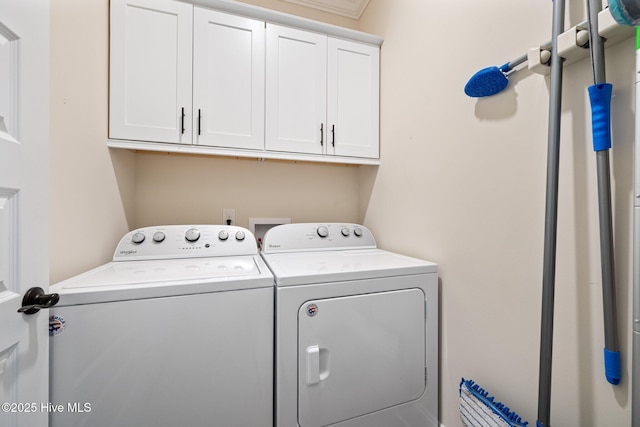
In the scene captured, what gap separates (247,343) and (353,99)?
5.02 feet

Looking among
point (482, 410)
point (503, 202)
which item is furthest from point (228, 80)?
point (482, 410)

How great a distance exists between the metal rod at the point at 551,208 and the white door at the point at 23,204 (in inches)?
54.7

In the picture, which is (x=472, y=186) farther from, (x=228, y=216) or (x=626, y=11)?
(x=228, y=216)

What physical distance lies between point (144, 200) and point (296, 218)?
98cm

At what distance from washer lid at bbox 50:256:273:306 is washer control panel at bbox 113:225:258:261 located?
0.34 ft

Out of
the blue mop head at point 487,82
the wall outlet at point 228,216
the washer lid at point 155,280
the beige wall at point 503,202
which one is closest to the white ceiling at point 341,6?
the beige wall at point 503,202

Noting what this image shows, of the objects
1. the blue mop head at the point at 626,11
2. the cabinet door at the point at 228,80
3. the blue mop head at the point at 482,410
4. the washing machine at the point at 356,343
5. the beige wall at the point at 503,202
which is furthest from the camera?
the cabinet door at the point at 228,80

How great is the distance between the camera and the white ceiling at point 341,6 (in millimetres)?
1858

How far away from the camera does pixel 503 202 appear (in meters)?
0.92

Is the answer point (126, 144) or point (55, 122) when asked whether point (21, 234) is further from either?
point (126, 144)

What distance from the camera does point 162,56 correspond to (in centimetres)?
130

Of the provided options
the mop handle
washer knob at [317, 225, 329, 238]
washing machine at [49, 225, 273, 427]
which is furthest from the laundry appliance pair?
the mop handle

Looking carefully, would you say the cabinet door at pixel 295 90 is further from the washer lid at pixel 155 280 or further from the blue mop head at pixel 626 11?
the blue mop head at pixel 626 11

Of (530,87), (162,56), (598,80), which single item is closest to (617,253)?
(598,80)
